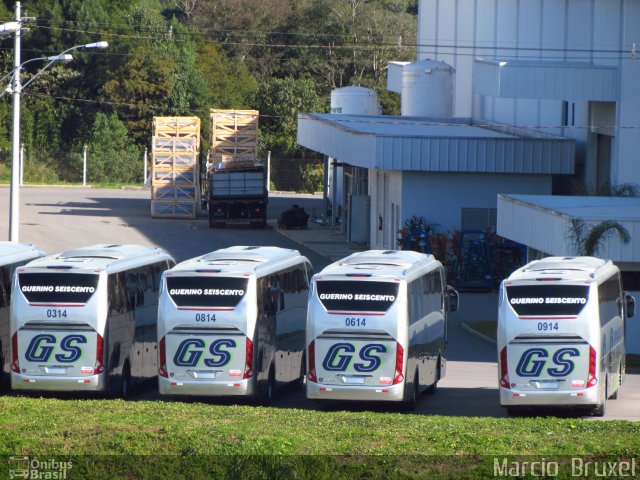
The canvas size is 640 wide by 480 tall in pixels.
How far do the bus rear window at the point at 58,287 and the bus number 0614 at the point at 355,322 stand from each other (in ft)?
15.9

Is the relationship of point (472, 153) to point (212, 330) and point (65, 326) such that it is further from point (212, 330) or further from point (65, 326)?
point (65, 326)

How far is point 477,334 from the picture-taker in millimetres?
33719

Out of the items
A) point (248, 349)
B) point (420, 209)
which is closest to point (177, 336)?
point (248, 349)

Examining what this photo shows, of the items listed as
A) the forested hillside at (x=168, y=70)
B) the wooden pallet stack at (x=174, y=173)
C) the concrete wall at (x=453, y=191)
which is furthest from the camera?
the forested hillside at (x=168, y=70)

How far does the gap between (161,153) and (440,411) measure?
3916 cm

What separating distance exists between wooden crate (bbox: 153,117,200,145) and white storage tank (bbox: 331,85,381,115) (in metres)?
7.68

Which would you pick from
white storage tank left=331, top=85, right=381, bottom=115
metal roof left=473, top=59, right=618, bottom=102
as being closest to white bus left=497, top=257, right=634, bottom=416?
metal roof left=473, top=59, right=618, bottom=102

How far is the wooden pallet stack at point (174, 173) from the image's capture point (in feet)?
200

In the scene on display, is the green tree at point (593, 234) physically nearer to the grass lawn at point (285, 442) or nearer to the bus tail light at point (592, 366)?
the bus tail light at point (592, 366)

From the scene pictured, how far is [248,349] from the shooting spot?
76.1ft

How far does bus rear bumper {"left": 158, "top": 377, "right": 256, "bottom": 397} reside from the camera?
2331 centimetres

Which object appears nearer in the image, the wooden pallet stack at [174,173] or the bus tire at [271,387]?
the bus tire at [271,387]

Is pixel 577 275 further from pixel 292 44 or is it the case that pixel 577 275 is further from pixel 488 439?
pixel 292 44

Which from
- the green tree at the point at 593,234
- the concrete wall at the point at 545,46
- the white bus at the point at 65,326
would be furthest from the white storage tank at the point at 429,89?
the white bus at the point at 65,326
